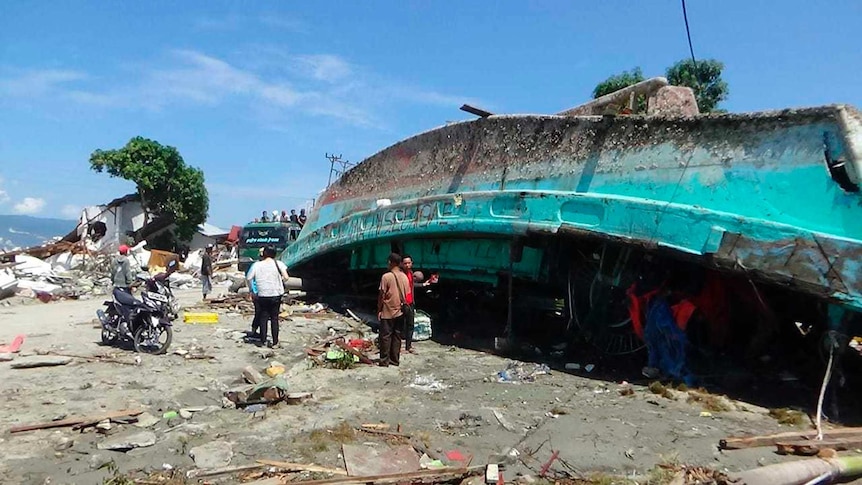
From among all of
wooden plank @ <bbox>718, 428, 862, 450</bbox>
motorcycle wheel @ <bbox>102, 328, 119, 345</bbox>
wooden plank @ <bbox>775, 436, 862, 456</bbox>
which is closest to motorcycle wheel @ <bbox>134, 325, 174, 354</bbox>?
motorcycle wheel @ <bbox>102, 328, 119, 345</bbox>

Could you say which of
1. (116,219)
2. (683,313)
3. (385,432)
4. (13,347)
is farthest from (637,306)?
(116,219)

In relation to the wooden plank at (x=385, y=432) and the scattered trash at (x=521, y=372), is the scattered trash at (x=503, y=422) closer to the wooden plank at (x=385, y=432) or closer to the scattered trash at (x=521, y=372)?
the wooden plank at (x=385, y=432)

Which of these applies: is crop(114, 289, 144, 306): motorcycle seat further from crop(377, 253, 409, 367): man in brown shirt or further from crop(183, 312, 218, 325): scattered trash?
crop(377, 253, 409, 367): man in brown shirt

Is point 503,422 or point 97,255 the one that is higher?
point 97,255

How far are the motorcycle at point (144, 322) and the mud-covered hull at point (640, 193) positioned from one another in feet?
10.4

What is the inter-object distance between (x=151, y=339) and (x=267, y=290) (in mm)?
1352

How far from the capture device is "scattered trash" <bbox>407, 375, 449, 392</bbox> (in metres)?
5.90

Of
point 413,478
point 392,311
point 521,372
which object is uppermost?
point 392,311

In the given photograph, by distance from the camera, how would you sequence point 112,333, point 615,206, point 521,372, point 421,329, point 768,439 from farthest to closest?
point 421,329 → point 112,333 → point 521,372 → point 615,206 → point 768,439

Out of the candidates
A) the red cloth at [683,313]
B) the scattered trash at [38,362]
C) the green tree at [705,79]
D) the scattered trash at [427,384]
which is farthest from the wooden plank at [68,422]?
the green tree at [705,79]

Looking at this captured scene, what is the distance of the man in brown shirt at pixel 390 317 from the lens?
6859 mm

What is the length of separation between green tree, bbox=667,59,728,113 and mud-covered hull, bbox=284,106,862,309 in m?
14.1

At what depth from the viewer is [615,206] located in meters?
6.20

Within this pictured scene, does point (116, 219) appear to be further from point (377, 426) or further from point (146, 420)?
point (377, 426)
